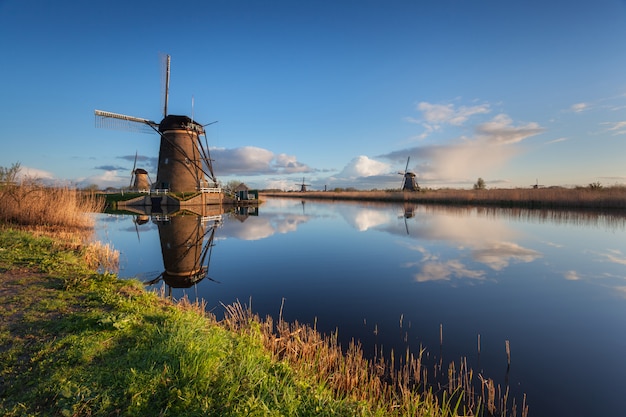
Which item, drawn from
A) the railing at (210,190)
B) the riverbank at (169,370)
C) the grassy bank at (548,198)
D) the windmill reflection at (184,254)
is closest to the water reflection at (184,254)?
the windmill reflection at (184,254)

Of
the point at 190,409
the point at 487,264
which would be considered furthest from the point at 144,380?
the point at 487,264

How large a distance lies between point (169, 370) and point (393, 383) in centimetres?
276

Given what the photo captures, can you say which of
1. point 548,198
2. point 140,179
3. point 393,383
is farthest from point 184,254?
point 140,179

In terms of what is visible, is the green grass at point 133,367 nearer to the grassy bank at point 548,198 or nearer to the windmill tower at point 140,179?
the grassy bank at point 548,198

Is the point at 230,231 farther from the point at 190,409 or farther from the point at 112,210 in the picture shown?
the point at 112,210

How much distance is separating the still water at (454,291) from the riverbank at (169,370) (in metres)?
1.01

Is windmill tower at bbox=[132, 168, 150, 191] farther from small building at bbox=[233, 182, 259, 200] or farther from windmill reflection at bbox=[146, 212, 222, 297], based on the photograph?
windmill reflection at bbox=[146, 212, 222, 297]

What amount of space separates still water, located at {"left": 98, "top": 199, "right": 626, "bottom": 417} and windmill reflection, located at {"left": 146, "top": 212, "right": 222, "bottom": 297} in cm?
7

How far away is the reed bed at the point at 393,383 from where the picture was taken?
3.37 metres

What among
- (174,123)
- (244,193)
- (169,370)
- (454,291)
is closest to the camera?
(169,370)

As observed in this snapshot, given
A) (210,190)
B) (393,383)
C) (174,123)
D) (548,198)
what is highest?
(174,123)

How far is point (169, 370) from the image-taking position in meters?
2.96

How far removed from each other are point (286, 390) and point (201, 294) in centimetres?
551

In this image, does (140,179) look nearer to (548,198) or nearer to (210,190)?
(210,190)
